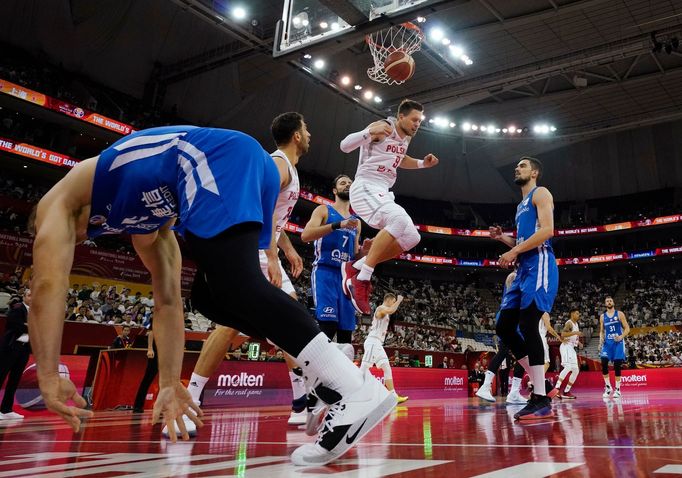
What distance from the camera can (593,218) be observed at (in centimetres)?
3378

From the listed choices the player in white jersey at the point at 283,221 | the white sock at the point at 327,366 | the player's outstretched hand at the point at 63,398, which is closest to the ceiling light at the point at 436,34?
the player in white jersey at the point at 283,221

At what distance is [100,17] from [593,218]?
30988 millimetres

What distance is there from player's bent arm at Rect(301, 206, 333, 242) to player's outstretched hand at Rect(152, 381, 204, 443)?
3123 millimetres

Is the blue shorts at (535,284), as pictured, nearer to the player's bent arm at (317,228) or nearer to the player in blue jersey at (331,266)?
the player in blue jersey at (331,266)

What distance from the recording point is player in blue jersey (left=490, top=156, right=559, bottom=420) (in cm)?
428

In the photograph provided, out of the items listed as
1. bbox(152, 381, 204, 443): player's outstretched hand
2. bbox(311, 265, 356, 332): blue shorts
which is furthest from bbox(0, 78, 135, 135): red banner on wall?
bbox(152, 381, 204, 443): player's outstretched hand

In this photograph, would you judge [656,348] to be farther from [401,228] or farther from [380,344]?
[401,228]

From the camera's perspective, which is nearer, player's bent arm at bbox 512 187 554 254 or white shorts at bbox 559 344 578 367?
player's bent arm at bbox 512 187 554 254

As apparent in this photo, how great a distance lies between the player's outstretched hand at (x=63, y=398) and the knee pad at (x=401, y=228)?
134 inches

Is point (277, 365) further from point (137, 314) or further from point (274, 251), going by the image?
point (274, 251)

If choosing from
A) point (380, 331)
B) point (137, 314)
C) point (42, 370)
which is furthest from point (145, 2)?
point (42, 370)

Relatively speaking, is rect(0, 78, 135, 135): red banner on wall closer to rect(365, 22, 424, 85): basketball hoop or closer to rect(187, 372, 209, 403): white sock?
rect(365, 22, 424, 85): basketball hoop

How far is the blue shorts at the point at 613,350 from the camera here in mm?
10367

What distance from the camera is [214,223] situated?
159 cm
